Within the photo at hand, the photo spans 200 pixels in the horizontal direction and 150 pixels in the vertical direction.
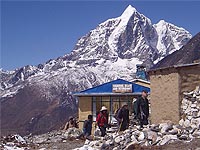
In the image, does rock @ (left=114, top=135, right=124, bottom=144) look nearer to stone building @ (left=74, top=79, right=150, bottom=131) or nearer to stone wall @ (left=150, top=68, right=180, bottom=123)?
stone wall @ (left=150, top=68, right=180, bottom=123)

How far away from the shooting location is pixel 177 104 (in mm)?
18641

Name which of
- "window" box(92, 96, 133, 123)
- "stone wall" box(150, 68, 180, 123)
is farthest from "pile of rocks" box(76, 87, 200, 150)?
"window" box(92, 96, 133, 123)

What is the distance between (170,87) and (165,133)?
336 cm

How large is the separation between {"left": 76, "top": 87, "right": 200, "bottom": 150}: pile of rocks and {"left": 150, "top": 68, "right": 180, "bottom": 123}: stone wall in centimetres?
44

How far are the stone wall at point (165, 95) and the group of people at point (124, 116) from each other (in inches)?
35.9

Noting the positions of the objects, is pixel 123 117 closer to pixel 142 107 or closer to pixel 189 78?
pixel 142 107

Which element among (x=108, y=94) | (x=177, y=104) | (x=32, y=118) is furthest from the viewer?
(x=32, y=118)

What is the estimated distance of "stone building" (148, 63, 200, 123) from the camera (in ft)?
61.0

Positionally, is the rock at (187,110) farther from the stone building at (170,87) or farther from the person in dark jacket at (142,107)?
the person in dark jacket at (142,107)

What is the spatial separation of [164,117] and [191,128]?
108 inches

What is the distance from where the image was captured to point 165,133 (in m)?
16.1

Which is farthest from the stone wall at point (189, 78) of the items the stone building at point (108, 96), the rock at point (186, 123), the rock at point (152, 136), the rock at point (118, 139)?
the stone building at point (108, 96)

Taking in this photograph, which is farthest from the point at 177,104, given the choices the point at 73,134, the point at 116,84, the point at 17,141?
the point at 116,84

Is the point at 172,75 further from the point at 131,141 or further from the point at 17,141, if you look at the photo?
the point at 17,141
